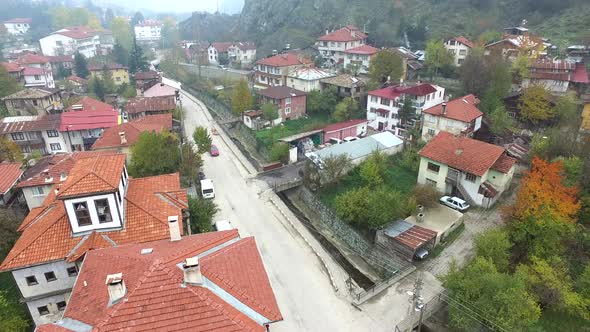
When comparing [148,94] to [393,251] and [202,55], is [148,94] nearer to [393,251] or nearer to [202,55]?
[202,55]

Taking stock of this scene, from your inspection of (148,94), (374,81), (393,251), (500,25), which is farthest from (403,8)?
(393,251)

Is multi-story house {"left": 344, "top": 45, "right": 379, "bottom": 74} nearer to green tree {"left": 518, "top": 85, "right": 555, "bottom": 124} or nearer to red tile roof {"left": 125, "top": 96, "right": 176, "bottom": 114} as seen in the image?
green tree {"left": 518, "top": 85, "right": 555, "bottom": 124}

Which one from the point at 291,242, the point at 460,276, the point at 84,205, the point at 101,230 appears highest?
the point at 84,205

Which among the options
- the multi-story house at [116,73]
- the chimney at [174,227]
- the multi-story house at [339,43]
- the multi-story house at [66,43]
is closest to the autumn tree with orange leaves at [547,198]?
the chimney at [174,227]

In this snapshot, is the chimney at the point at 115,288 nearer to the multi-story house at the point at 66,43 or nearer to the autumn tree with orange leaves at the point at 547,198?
the autumn tree with orange leaves at the point at 547,198

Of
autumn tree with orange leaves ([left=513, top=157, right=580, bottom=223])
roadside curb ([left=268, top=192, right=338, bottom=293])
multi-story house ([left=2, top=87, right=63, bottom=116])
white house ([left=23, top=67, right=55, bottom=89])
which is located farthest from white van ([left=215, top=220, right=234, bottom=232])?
white house ([left=23, top=67, right=55, bottom=89])

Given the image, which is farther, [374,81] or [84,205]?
[374,81]

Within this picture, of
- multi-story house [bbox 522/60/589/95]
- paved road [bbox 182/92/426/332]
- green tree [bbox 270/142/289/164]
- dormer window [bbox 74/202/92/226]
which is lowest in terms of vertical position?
paved road [bbox 182/92/426/332]
